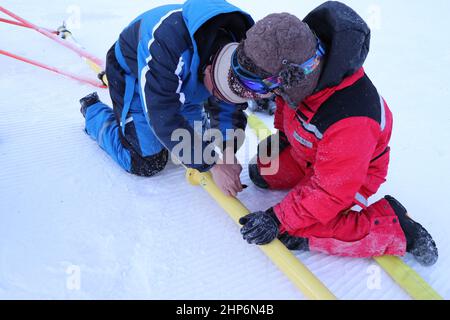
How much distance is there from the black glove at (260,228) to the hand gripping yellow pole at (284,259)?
0.09ft

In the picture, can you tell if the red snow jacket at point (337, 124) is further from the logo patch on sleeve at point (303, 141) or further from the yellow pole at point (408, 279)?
the yellow pole at point (408, 279)

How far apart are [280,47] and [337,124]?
29 centimetres

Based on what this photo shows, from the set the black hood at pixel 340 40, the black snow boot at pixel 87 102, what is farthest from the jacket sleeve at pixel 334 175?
the black snow boot at pixel 87 102

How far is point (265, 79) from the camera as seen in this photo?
0.95 m

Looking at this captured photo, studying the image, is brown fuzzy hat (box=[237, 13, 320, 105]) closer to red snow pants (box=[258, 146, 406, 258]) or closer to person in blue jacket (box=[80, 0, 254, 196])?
person in blue jacket (box=[80, 0, 254, 196])

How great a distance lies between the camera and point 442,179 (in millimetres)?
1604

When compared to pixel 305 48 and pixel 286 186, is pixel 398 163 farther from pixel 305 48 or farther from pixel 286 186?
pixel 305 48

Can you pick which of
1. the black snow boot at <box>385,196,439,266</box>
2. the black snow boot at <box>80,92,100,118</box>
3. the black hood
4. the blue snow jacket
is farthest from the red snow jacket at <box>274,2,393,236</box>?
the black snow boot at <box>80,92,100,118</box>

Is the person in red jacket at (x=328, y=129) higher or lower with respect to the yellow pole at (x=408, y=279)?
higher

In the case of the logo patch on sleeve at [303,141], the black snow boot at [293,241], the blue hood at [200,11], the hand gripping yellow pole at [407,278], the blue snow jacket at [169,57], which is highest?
the blue hood at [200,11]

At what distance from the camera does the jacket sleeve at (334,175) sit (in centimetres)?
102

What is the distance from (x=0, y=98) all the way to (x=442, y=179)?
2.18 m

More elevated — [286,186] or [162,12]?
[162,12]
